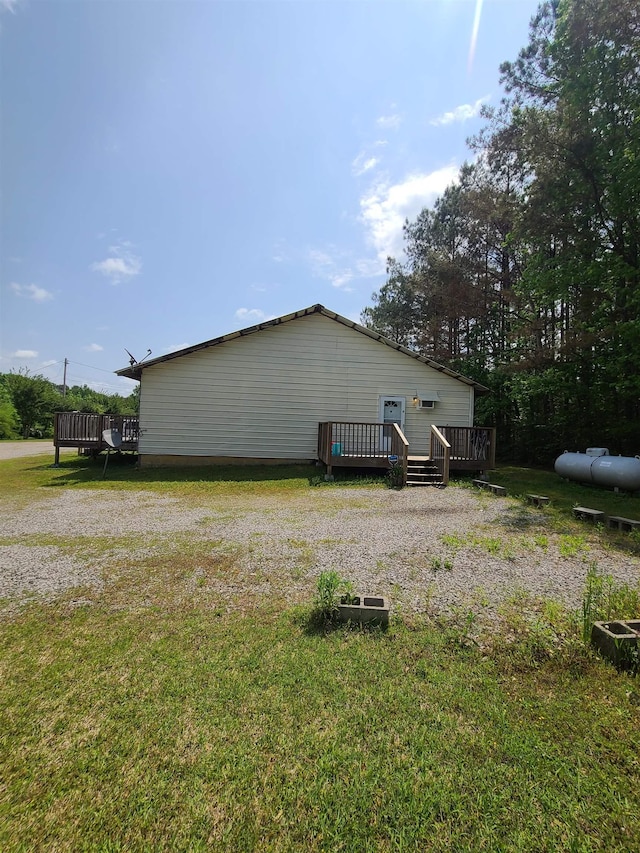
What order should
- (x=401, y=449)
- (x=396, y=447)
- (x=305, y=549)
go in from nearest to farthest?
(x=305, y=549), (x=401, y=449), (x=396, y=447)

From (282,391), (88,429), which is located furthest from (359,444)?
(88,429)

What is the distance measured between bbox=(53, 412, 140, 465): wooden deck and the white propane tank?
1332 cm

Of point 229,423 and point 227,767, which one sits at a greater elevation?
point 229,423

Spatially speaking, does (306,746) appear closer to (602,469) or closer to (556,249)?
(602,469)

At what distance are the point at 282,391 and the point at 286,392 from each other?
138mm

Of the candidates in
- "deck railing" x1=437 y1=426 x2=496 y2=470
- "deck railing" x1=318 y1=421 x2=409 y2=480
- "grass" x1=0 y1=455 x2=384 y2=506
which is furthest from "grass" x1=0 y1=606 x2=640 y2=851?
"deck railing" x1=437 y1=426 x2=496 y2=470

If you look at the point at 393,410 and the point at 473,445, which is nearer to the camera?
the point at 473,445

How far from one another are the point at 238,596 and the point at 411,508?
4.74 metres

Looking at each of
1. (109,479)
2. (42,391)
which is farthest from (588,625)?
(42,391)

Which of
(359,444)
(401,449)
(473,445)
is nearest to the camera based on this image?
(401,449)

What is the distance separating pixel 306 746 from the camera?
1.86 meters

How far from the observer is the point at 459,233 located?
2106 centimetres

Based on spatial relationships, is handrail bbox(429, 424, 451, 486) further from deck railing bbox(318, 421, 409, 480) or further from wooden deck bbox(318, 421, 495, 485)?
deck railing bbox(318, 421, 409, 480)

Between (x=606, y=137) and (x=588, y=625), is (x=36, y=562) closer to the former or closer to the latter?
(x=588, y=625)
